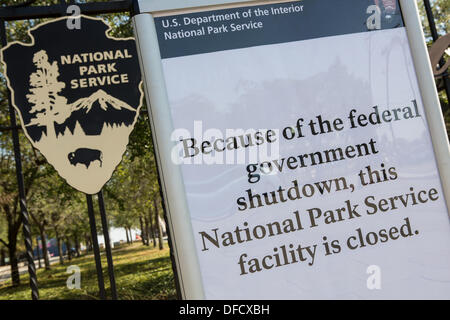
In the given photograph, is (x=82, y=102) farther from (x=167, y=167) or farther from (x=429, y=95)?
(x=429, y=95)

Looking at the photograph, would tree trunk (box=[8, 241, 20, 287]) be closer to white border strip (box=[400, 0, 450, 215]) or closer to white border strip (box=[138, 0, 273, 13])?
white border strip (box=[138, 0, 273, 13])

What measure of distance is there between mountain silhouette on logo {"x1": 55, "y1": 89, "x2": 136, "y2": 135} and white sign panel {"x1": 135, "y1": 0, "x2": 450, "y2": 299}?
1.50 metres

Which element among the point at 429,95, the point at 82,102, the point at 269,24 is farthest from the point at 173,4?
the point at 82,102

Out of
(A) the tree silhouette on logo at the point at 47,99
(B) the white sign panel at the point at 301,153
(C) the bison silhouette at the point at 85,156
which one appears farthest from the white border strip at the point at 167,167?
(C) the bison silhouette at the point at 85,156

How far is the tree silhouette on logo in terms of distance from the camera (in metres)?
2.51

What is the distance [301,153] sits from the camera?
50.4 inches

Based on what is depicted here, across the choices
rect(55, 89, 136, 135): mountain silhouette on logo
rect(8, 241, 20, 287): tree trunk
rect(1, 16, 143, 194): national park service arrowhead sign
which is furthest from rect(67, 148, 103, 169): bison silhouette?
rect(8, 241, 20, 287): tree trunk

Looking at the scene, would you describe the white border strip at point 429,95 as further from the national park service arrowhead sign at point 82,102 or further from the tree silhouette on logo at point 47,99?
the tree silhouette on logo at point 47,99

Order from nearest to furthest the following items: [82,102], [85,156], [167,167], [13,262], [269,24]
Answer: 1. [167,167]
2. [269,24]
3. [82,102]
4. [85,156]
5. [13,262]

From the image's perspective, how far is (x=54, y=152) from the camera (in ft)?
8.86

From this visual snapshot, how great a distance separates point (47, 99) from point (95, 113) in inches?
13.3

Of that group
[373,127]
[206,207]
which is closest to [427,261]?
[373,127]

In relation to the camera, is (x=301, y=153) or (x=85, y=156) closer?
(x=301, y=153)
